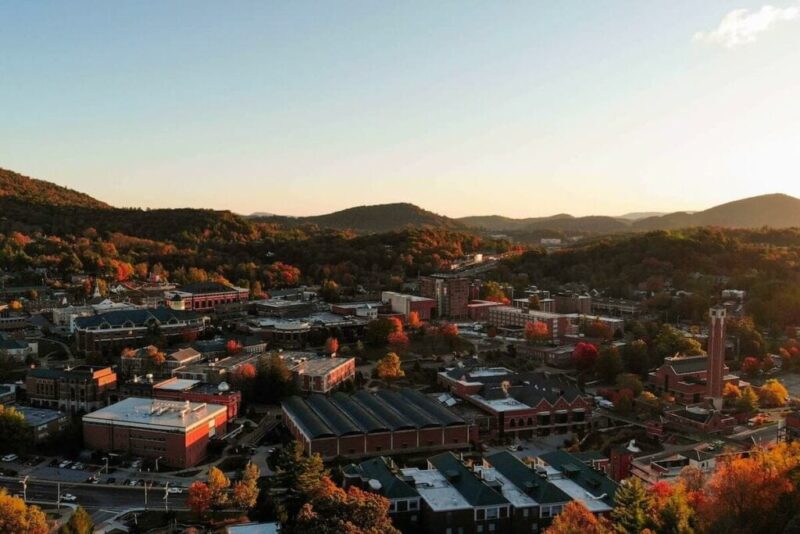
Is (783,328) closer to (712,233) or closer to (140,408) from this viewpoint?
(712,233)

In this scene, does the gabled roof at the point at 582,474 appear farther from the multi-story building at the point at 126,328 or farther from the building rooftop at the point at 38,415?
the multi-story building at the point at 126,328

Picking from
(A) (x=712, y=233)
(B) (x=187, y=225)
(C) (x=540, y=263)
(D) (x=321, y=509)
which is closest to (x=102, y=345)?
(D) (x=321, y=509)

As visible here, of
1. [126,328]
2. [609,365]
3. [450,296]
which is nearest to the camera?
[609,365]

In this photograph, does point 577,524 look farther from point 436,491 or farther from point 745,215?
point 745,215

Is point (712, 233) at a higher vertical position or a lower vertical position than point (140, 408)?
higher

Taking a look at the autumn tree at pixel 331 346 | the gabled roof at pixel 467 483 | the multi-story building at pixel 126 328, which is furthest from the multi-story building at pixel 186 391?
the gabled roof at pixel 467 483

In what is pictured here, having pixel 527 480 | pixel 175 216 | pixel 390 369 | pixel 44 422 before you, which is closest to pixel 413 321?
pixel 390 369

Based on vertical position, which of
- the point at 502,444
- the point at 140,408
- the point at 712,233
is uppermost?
the point at 712,233

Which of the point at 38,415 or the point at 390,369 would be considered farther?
the point at 390,369
